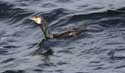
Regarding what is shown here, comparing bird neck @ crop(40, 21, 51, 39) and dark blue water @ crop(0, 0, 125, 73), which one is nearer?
dark blue water @ crop(0, 0, 125, 73)

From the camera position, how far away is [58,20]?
13922 millimetres

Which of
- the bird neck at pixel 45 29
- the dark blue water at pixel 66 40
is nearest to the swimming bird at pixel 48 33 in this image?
the bird neck at pixel 45 29

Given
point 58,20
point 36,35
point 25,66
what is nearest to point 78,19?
point 58,20

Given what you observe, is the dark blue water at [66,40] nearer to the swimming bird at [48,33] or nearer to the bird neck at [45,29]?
the swimming bird at [48,33]

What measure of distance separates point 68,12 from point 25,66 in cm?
424

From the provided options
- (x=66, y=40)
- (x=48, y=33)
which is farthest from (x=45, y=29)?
(x=66, y=40)

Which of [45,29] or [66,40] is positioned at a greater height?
[45,29]

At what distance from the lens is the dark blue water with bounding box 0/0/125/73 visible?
10469 mm

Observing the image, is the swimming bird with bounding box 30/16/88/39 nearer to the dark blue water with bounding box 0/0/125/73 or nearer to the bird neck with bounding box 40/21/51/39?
the bird neck with bounding box 40/21/51/39

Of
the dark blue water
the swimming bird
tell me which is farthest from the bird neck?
the dark blue water

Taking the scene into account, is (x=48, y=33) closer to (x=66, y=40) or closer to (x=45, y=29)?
(x=45, y=29)

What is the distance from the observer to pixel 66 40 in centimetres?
1227

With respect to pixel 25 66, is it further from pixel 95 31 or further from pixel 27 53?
pixel 95 31

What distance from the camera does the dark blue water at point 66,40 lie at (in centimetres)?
1047
